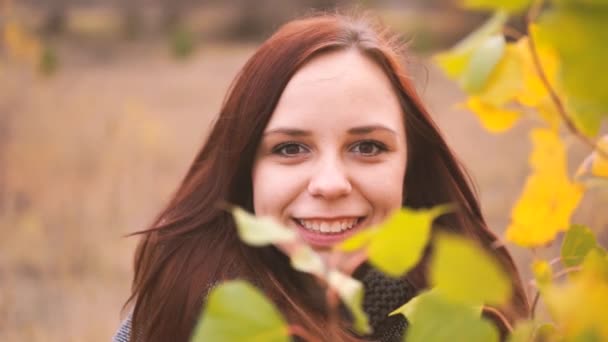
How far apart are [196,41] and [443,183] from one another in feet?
45.4

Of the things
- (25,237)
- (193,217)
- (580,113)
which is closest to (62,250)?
(25,237)

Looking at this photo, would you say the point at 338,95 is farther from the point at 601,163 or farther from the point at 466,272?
the point at 466,272

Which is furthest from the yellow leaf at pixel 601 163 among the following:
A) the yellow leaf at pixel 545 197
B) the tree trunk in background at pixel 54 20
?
the tree trunk in background at pixel 54 20

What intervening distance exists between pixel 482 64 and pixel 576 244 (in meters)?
0.18

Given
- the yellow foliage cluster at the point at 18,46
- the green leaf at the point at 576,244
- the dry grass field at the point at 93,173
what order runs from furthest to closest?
the yellow foliage cluster at the point at 18,46 < the dry grass field at the point at 93,173 < the green leaf at the point at 576,244

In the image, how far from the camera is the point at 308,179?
3.41ft

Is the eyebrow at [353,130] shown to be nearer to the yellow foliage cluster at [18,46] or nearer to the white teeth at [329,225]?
the white teeth at [329,225]

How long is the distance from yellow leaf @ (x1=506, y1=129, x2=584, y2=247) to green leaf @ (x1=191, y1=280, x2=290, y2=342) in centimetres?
18

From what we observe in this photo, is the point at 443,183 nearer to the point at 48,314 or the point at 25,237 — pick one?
the point at 48,314

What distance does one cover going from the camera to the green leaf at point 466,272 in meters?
0.24

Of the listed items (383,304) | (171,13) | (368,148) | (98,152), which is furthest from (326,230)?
(171,13)

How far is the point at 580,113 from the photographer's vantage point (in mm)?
340

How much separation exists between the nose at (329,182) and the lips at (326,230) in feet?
0.16

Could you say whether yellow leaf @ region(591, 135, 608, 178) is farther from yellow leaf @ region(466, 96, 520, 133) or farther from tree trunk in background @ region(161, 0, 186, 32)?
tree trunk in background @ region(161, 0, 186, 32)
